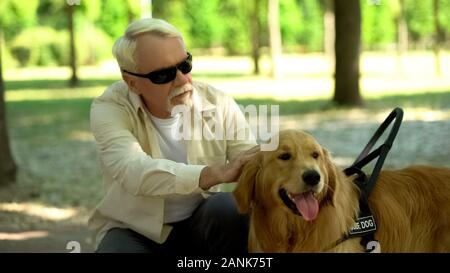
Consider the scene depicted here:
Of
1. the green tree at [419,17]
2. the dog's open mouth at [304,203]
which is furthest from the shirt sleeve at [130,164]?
the green tree at [419,17]

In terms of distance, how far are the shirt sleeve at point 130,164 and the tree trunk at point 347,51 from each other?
14.5 metres

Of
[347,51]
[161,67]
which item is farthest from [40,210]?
[347,51]

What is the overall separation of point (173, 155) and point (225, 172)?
2.21 ft

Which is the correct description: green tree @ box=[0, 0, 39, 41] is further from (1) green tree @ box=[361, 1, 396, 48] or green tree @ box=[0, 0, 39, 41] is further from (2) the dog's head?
(2) the dog's head

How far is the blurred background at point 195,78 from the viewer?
9.29 m

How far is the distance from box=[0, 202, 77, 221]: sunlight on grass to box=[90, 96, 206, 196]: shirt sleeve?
181 inches

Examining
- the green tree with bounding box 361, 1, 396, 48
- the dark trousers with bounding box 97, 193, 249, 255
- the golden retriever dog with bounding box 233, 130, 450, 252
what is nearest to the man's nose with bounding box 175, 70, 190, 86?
the golden retriever dog with bounding box 233, 130, 450, 252

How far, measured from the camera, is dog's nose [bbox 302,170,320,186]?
129 inches

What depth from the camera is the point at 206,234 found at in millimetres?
4105

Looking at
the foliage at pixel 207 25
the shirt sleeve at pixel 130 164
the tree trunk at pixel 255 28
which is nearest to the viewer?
the shirt sleeve at pixel 130 164

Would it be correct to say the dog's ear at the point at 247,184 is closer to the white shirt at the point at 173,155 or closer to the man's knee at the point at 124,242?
the white shirt at the point at 173,155

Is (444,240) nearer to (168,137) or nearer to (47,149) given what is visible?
(168,137)

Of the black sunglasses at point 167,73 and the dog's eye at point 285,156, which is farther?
the black sunglasses at point 167,73
